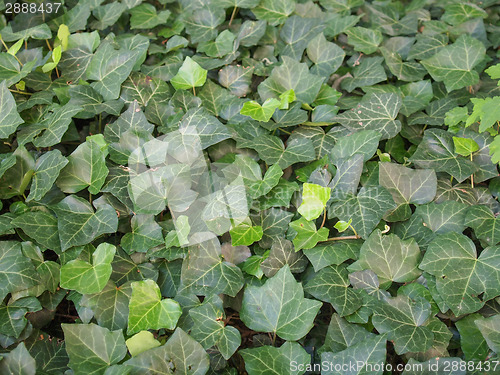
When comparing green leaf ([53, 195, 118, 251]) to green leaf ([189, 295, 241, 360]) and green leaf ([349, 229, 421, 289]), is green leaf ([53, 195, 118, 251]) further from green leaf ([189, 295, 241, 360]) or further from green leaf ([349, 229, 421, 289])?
green leaf ([349, 229, 421, 289])

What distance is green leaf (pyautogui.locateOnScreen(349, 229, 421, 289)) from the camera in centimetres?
120

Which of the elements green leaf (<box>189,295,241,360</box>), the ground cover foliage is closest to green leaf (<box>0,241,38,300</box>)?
the ground cover foliage

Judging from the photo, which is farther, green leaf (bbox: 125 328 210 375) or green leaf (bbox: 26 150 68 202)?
green leaf (bbox: 26 150 68 202)

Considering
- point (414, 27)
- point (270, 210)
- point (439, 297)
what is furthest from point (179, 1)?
point (439, 297)

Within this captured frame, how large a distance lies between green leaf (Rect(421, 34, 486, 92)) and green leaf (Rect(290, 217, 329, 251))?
75 cm

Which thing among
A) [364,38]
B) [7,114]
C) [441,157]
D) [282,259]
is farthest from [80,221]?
[364,38]

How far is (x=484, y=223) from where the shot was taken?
1.23 m

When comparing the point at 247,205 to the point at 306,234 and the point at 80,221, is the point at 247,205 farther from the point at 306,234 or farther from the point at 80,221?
the point at 80,221

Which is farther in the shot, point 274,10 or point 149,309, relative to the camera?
point 274,10

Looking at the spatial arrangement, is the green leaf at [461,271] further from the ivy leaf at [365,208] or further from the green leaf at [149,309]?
the green leaf at [149,309]

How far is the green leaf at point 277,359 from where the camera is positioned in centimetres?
105

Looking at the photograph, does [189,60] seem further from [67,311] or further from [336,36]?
[67,311]

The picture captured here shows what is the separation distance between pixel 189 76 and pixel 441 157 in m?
0.86

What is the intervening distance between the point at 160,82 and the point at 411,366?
3.81 feet
